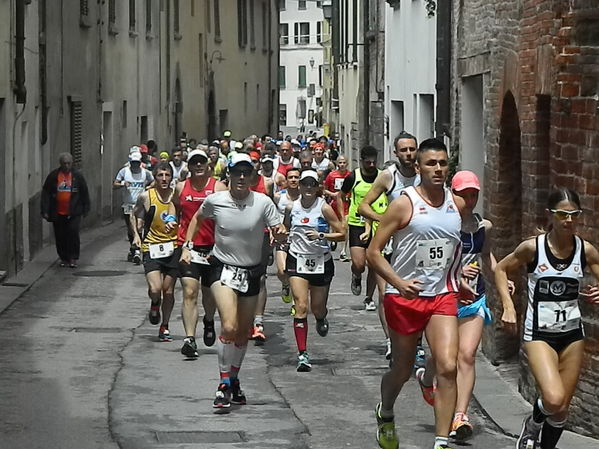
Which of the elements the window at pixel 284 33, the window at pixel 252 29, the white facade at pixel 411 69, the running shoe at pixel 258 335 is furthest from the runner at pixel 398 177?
the window at pixel 284 33

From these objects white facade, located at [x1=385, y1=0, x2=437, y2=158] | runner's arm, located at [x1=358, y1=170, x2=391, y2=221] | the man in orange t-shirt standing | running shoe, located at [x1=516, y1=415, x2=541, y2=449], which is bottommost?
running shoe, located at [x1=516, y1=415, x2=541, y2=449]

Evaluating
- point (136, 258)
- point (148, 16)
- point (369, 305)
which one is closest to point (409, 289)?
point (369, 305)

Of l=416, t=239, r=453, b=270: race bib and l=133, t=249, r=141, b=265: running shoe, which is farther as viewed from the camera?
l=133, t=249, r=141, b=265: running shoe

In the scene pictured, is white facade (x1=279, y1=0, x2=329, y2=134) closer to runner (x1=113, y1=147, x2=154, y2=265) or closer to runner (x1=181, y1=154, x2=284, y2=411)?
runner (x1=113, y1=147, x2=154, y2=265)

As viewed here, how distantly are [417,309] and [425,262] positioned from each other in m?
0.29

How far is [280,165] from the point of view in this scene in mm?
30031

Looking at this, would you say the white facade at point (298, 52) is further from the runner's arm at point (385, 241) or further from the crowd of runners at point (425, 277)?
the runner's arm at point (385, 241)

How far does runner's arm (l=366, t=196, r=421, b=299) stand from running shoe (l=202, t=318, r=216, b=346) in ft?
18.4

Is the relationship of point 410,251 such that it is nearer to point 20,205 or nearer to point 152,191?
point 152,191

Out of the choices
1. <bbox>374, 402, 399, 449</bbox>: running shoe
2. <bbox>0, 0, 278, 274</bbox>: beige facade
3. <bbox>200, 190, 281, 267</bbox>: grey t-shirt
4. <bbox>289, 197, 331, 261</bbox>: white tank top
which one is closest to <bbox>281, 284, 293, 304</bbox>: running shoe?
<bbox>289, 197, 331, 261</bbox>: white tank top

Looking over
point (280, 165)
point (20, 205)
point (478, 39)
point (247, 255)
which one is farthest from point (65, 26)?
point (247, 255)

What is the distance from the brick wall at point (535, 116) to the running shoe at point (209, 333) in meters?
2.59

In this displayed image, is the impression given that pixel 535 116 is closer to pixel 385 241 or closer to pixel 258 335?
pixel 385 241

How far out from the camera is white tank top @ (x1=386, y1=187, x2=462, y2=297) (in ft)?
33.1
